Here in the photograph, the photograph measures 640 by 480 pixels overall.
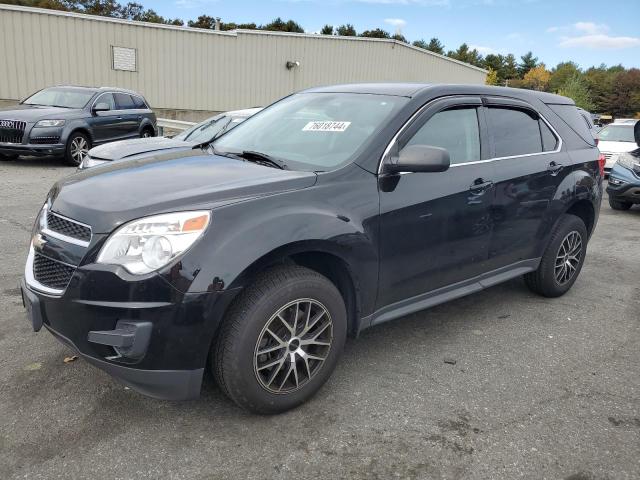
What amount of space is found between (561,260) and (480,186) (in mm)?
1505

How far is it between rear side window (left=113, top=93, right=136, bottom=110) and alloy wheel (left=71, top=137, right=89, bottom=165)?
1.37m

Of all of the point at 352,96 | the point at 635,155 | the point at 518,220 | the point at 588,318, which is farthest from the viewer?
the point at 635,155

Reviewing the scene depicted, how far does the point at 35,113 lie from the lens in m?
10.7

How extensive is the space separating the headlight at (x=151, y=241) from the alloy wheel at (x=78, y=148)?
32.0 ft

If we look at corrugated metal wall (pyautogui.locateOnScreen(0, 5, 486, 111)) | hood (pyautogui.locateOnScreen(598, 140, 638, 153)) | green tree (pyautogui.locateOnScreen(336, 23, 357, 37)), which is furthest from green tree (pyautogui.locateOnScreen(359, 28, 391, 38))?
hood (pyautogui.locateOnScreen(598, 140, 638, 153))

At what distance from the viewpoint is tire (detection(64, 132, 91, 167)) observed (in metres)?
11.0

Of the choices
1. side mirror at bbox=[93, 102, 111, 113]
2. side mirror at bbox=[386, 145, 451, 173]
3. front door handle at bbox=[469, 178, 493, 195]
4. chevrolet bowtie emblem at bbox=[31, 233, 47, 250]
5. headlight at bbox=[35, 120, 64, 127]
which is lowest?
headlight at bbox=[35, 120, 64, 127]

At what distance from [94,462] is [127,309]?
0.70 m

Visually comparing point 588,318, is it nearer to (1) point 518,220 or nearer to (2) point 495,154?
(1) point 518,220

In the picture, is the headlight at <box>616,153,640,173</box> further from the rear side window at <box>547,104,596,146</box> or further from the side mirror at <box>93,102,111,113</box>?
the side mirror at <box>93,102,111,113</box>

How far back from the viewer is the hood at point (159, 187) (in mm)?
2473

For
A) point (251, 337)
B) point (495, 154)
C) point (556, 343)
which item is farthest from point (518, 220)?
point (251, 337)

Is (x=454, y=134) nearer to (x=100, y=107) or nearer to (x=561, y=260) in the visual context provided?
(x=561, y=260)

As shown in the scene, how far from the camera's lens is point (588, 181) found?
4637 mm
